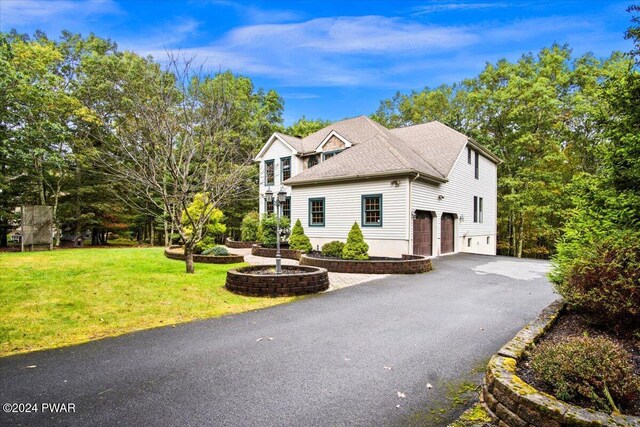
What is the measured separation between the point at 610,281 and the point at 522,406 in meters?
2.95

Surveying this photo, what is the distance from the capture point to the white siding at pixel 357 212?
14.4 metres

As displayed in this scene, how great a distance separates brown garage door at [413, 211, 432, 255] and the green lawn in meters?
8.56

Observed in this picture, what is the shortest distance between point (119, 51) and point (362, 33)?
71.8 feet

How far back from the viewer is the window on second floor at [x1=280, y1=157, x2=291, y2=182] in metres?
23.5

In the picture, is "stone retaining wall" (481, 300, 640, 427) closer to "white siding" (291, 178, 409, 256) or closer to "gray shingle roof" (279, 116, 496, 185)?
"white siding" (291, 178, 409, 256)

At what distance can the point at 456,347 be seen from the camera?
15.8 ft

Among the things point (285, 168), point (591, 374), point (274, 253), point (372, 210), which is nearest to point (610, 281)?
point (591, 374)

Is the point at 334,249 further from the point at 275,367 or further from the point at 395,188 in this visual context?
the point at 275,367

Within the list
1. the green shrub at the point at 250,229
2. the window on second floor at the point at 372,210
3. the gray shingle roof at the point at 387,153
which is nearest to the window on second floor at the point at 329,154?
the gray shingle roof at the point at 387,153

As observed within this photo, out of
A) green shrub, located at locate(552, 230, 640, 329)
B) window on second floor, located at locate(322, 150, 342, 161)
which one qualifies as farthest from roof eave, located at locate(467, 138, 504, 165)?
green shrub, located at locate(552, 230, 640, 329)

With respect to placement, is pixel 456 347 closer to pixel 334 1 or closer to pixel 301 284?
pixel 301 284

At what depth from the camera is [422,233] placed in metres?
15.5

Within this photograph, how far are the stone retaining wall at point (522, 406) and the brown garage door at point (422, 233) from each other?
11514 millimetres

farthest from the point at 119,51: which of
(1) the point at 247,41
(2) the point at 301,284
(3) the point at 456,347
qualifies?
(3) the point at 456,347
